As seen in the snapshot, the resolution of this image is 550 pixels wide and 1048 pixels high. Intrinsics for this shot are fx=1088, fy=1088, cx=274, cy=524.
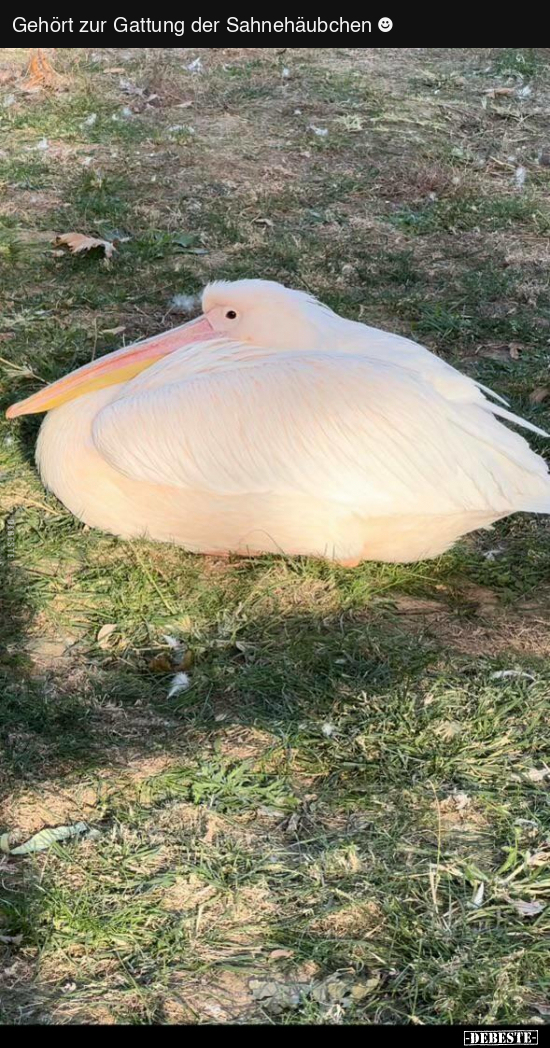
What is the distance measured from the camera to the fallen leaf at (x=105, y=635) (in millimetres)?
3168

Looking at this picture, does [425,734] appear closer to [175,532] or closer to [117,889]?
[117,889]

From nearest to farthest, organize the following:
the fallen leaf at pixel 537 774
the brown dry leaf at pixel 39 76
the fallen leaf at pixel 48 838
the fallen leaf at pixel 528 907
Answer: the fallen leaf at pixel 528 907 < the fallen leaf at pixel 48 838 < the fallen leaf at pixel 537 774 < the brown dry leaf at pixel 39 76

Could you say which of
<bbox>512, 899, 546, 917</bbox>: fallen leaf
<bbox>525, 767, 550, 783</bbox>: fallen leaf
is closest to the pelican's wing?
<bbox>525, 767, 550, 783</bbox>: fallen leaf

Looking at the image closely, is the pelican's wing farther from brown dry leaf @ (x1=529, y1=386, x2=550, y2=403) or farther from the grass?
brown dry leaf @ (x1=529, y1=386, x2=550, y2=403)

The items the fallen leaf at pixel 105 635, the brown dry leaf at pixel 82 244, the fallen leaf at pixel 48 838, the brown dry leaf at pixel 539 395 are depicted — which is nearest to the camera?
the fallen leaf at pixel 48 838

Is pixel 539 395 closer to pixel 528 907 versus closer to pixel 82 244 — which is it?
pixel 82 244

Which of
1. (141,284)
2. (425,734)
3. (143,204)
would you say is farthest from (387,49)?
(425,734)

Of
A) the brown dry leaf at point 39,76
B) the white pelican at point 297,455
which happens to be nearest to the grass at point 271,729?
the white pelican at point 297,455

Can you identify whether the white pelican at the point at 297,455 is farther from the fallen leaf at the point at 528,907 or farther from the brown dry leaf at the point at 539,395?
the fallen leaf at the point at 528,907

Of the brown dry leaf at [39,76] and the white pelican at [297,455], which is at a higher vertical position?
the brown dry leaf at [39,76]

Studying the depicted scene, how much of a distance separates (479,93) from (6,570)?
598cm

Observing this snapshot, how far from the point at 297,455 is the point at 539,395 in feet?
5.43

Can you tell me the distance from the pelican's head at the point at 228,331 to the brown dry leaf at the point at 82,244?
1825 millimetres

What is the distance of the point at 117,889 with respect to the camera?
2.39 m
